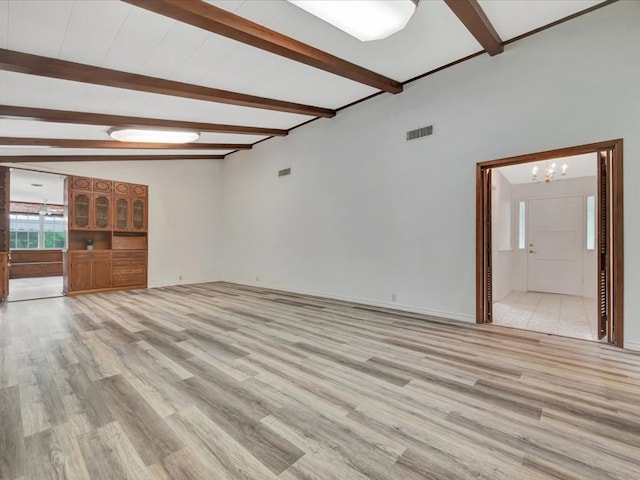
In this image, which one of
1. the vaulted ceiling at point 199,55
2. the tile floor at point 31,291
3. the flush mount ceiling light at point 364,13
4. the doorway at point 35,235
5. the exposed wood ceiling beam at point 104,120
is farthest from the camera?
the doorway at point 35,235

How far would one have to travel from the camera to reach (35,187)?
9281mm

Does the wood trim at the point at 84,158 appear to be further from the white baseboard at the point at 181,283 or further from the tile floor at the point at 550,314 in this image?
the tile floor at the point at 550,314

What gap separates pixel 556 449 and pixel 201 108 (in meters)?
5.25

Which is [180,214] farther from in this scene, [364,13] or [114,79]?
[364,13]

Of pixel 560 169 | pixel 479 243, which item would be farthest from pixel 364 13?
pixel 560 169

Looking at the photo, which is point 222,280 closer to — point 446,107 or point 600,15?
point 446,107

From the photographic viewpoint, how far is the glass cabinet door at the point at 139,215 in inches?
288

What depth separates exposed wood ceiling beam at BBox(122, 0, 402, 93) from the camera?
235cm

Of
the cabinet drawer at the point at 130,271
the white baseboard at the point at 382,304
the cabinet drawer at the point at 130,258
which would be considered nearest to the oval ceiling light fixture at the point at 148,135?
the cabinet drawer at the point at 130,258

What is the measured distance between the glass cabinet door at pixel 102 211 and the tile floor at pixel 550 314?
7.99m

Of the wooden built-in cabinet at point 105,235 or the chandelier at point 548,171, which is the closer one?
the chandelier at point 548,171

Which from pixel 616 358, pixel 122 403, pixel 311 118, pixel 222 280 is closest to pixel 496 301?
pixel 616 358

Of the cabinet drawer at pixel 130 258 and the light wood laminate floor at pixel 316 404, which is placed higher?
the cabinet drawer at pixel 130 258

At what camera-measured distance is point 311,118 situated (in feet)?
19.8
